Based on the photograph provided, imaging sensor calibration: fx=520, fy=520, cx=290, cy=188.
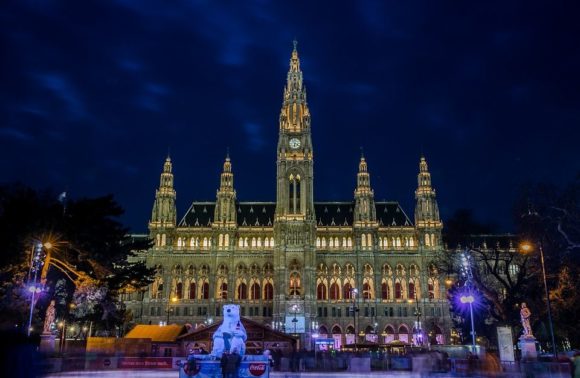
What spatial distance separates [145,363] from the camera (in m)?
45.1

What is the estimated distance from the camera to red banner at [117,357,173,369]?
44000 millimetres

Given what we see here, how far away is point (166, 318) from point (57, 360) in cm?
6867

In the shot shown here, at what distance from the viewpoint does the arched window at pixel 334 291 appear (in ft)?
345

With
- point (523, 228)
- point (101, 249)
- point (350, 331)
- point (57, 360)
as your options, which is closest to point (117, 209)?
point (101, 249)

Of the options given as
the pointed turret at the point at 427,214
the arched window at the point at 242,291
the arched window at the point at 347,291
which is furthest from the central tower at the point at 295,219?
the pointed turret at the point at 427,214

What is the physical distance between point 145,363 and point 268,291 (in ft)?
203

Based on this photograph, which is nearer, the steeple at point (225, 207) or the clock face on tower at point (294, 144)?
the steeple at point (225, 207)

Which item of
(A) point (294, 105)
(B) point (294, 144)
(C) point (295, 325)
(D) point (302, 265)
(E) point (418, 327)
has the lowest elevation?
(E) point (418, 327)

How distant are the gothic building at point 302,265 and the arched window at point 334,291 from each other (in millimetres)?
219

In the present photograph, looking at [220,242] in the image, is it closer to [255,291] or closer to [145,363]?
[255,291]

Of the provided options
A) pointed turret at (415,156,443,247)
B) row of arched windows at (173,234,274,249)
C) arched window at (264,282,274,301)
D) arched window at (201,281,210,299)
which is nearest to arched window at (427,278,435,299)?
pointed turret at (415,156,443,247)

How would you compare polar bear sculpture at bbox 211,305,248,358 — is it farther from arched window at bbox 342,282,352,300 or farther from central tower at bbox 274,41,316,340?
arched window at bbox 342,282,352,300

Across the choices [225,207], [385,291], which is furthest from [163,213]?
[385,291]

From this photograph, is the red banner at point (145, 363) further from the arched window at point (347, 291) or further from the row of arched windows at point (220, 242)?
the arched window at point (347, 291)
